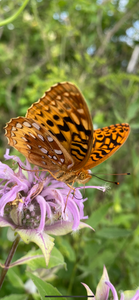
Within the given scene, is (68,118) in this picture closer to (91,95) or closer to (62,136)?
(62,136)

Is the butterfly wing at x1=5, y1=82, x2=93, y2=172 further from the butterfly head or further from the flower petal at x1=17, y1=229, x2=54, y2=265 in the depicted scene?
the flower petal at x1=17, y1=229, x2=54, y2=265

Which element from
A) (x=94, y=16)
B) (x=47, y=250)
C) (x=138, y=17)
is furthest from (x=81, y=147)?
(x=138, y=17)

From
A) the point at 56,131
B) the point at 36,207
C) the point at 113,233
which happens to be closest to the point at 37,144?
the point at 56,131

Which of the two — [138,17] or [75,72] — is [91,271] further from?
[138,17]

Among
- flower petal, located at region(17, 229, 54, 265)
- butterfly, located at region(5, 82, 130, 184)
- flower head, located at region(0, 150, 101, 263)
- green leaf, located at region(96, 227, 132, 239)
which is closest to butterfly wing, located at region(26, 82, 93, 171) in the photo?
butterfly, located at region(5, 82, 130, 184)

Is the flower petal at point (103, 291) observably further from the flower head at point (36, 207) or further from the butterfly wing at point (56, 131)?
the butterfly wing at point (56, 131)

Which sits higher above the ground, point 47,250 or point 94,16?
point 94,16
